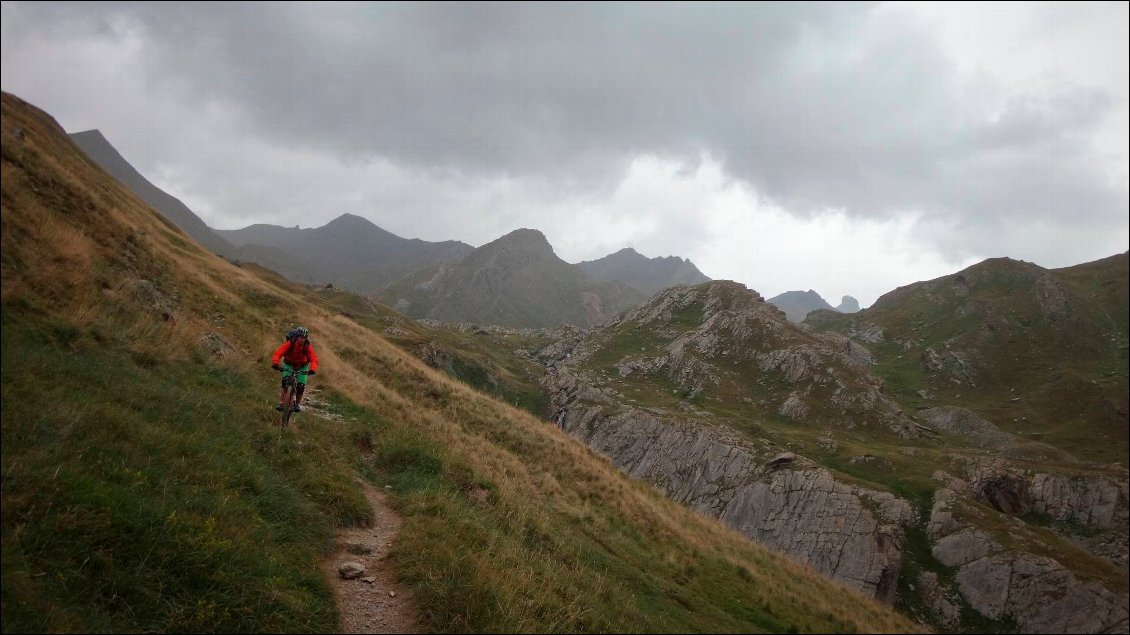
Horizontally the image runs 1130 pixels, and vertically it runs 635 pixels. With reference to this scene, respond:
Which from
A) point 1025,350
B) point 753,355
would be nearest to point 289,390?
point 753,355

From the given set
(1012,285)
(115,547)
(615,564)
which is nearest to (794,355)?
(1012,285)

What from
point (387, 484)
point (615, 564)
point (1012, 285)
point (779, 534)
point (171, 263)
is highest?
point (1012, 285)

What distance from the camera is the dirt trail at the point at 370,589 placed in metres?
6.79

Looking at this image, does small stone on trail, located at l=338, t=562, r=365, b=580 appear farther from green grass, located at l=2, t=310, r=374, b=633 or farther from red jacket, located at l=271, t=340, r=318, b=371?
red jacket, located at l=271, t=340, r=318, b=371

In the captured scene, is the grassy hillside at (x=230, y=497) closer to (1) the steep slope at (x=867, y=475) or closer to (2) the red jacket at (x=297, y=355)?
(2) the red jacket at (x=297, y=355)

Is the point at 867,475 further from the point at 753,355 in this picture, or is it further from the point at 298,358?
the point at 298,358

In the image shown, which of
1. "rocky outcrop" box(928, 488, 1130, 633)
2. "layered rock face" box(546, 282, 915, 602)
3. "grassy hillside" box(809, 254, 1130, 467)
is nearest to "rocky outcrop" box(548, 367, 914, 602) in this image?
"layered rock face" box(546, 282, 915, 602)

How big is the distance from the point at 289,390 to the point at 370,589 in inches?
274

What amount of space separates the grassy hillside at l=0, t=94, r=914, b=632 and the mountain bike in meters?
0.50

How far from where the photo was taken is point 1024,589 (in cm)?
3066

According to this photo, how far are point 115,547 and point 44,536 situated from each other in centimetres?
65

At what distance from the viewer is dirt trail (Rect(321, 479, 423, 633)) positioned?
267 inches

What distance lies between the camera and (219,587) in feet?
19.6

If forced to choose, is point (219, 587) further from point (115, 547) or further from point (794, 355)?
point (794, 355)
